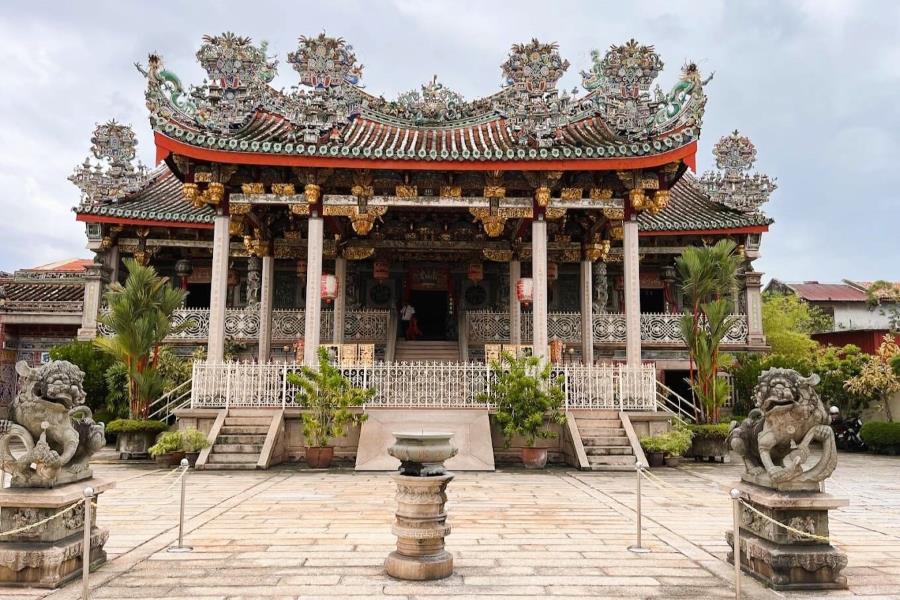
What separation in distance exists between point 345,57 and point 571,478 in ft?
31.4

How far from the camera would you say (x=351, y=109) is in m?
13.6

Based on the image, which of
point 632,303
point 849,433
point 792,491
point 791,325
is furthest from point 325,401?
point 791,325

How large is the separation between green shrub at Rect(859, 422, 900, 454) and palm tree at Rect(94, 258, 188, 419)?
1761 centimetres

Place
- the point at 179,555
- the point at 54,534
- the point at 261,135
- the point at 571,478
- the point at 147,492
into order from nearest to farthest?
→ the point at 54,534
the point at 179,555
the point at 147,492
the point at 571,478
the point at 261,135

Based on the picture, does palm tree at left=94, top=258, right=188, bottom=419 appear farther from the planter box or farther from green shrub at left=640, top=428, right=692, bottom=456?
the planter box

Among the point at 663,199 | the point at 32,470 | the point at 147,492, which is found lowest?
the point at 147,492

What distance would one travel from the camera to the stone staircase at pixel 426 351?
17.8 m

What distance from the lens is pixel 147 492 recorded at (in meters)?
9.09

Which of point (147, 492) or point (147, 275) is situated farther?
point (147, 275)

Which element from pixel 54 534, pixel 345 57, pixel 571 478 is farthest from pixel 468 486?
pixel 345 57

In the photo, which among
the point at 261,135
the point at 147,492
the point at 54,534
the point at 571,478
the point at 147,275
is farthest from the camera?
the point at 261,135

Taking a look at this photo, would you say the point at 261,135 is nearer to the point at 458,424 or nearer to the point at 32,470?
the point at 458,424

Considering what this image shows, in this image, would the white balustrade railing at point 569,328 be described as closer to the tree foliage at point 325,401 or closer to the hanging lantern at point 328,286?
the hanging lantern at point 328,286

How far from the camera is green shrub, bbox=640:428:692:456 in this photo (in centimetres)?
1184
